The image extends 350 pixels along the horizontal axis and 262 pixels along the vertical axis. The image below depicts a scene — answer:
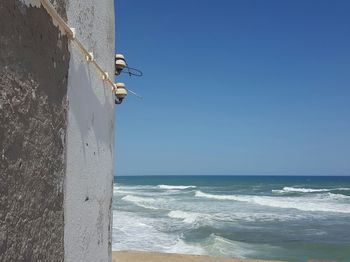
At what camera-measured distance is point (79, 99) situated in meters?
2.72

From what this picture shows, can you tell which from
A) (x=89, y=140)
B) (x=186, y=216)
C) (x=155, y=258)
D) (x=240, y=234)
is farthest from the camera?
(x=186, y=216)

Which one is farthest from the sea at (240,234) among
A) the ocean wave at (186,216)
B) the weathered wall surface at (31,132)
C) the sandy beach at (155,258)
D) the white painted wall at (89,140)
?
the weathered wall surface at (31,132)

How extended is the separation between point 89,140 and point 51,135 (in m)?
0.79

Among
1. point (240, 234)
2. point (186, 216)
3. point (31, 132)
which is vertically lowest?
point (240, 234)

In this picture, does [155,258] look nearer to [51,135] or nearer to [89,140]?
[89,140]

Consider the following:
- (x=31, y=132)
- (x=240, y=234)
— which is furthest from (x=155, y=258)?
(x=240, y=234)

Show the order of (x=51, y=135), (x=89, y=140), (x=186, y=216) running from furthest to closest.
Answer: (x=186, y=216) < (x=89, y=140) < (x=51, y=135)

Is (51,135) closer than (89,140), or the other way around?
(51,135)

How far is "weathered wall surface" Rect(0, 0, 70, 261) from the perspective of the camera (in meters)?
1.75

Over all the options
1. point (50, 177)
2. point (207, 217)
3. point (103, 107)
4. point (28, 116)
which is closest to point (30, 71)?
point (28, 116)

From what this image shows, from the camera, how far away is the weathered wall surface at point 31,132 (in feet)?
5.73

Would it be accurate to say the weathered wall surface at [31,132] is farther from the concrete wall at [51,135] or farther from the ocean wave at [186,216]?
the ocean wave at [186,216]

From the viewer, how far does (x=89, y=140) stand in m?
3.01

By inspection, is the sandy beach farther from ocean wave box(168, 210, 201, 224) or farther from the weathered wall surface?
ocean wave box(168, 210, 201, 224)
